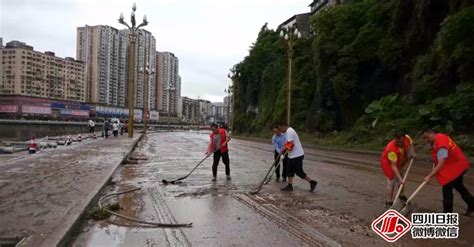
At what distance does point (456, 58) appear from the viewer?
1006 inches

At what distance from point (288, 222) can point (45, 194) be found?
505 centimetres

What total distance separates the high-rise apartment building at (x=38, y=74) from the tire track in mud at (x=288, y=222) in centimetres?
6825

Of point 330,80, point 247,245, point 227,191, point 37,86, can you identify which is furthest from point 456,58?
point 37,86

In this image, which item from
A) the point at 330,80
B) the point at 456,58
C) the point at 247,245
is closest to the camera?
the point at 247,245

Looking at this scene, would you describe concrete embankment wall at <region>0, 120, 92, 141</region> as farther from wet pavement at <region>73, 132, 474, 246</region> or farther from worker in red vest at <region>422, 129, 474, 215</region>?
worker in red vest at <region>422, 129, 474, 215</region>

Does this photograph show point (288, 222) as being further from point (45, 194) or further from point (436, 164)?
point (45, 194)

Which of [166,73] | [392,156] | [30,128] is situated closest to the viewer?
[392,156]

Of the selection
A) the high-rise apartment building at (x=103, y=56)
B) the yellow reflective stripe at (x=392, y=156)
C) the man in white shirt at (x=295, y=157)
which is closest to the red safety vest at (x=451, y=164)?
the yellow reflective stripe at (x=392, y=156)

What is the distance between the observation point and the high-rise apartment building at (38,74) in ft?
244

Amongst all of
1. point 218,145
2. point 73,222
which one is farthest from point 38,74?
point 73,222

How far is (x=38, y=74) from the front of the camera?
80.6 meters

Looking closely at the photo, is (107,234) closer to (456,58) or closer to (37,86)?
(456,58)

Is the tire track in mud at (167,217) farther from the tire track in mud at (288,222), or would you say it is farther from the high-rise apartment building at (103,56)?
the high-rise apartment building at (103,56)

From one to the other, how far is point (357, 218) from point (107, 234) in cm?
391
